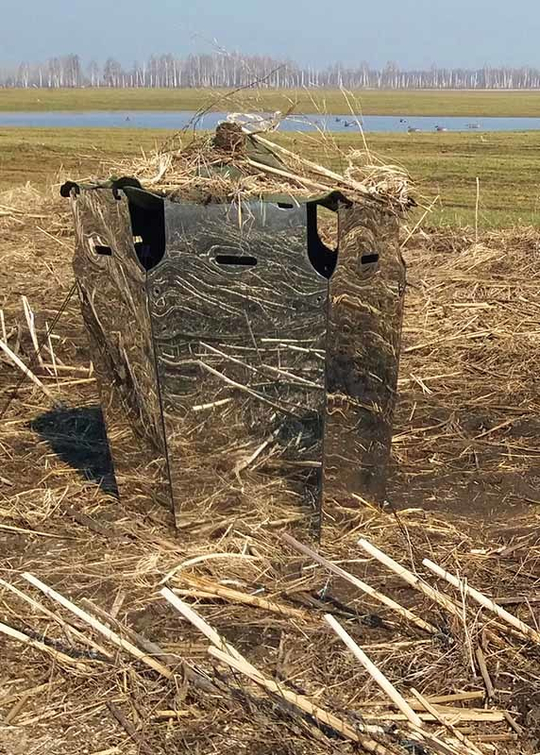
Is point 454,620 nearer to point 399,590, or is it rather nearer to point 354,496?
point 399,590

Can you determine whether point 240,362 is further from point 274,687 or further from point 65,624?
point 274,687

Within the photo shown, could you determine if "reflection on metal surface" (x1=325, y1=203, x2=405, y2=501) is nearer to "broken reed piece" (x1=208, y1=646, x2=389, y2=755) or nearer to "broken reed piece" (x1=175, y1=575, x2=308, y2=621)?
"broken reed piece" (x1=175, y1=575, x2=308, y2=621)

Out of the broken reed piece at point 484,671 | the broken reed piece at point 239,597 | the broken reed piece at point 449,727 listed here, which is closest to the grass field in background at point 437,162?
the broken reed piece at point 239,597

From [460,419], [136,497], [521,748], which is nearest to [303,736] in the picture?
[521,748]

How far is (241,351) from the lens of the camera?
387 cm

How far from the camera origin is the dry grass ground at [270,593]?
2.84 m

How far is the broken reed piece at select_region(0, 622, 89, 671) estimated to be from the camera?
10.2ft

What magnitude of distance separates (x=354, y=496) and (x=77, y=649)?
1.56 metres

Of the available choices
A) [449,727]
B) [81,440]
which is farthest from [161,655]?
[81,440]

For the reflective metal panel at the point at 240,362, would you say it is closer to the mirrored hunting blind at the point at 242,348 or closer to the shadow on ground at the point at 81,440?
the mirrored hunting blind at the point at 242,348

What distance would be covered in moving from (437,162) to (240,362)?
79.9ft

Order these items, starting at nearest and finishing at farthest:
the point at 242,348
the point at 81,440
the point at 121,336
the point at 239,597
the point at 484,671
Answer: the point at 484,671
the point at 239,597
the point at 242,348
the point at 121,336
the point at 81,440

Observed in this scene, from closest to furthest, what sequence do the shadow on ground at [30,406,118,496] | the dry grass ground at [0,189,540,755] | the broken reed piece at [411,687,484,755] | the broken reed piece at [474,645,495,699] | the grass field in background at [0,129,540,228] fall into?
the broken reed piece at [411,687,484,755] < the dry grass ground at [0,189,540,755] < the broken reed piece at [474,645,495,699] < the shadow on ground at [30,406,118,496] < the grass field in background at [0,129,540,228]

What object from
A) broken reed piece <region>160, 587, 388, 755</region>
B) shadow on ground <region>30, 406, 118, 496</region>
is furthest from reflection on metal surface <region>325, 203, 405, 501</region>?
broken reed piece <region>160, 587, 388, 755</region>
